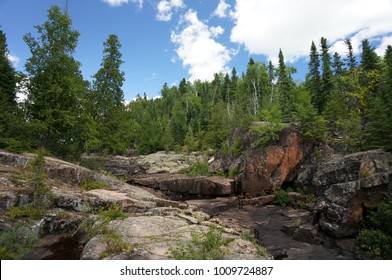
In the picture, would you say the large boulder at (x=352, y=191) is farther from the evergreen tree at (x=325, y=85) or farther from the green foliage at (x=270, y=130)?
the evergreen tree at (x=325, y=85)

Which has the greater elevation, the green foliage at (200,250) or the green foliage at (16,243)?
the green foliage at (16,243)

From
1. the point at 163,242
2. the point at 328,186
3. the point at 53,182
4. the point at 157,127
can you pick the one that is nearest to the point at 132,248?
the point at 163,242

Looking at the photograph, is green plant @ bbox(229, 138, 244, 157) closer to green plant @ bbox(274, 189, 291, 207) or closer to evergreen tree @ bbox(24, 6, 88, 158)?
green plant @ bbox(274, 189, 291, 207)

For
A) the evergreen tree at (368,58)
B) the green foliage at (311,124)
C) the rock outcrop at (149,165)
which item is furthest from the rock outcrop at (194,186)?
the evergreen tree at (368,58)

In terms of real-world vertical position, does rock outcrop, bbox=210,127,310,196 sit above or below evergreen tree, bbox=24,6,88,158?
below

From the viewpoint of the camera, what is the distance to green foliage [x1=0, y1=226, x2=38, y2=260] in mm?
7961

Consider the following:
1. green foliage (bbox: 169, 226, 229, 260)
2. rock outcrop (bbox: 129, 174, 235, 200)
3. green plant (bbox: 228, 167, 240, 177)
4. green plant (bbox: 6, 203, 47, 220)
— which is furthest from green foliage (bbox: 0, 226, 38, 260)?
green plant (bbox: 228, 167, 240, 177)

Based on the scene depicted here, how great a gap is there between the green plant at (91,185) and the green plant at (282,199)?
15283 mm

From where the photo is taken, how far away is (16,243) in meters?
8.74

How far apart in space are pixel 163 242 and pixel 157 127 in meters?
62.3

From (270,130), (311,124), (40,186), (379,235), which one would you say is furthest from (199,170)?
(379,235)

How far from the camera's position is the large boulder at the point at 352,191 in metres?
13.4

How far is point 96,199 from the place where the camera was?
45.1 feet

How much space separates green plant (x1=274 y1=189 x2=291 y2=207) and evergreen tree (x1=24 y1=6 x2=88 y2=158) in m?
19.2
